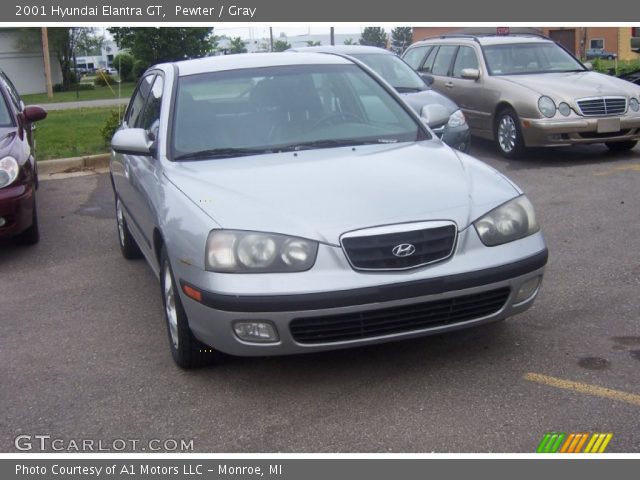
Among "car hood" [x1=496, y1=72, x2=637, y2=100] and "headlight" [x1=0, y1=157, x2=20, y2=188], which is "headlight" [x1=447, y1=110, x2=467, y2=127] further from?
"headlight" [x1=0, y1=157, x2=20, y2=188]

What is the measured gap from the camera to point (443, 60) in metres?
12.7

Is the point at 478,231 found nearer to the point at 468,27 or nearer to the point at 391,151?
the point at 391,151

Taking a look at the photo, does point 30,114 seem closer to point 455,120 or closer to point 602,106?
point 455,120

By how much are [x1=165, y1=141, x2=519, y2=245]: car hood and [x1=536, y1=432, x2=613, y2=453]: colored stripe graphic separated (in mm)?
1055

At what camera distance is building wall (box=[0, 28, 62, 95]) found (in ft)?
141

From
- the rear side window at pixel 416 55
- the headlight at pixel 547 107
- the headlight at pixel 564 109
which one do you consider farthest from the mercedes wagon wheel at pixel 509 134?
the rear side window at pixel 416 55

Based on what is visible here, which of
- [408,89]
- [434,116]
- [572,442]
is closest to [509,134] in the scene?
[408,89]

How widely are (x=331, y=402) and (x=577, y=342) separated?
1.45m

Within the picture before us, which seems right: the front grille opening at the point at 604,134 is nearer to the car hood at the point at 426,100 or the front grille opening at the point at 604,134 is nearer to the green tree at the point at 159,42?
the car hood at the point at 426,100

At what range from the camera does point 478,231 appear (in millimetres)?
4043

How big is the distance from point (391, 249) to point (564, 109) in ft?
22.8

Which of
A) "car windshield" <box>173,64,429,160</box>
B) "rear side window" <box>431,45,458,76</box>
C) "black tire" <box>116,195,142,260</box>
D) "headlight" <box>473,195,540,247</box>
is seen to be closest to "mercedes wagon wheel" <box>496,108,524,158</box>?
"rear side window" <box>431,45,458,76</box>

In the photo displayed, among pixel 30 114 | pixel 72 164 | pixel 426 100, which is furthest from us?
pixel 72 164

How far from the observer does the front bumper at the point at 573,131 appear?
10039 millimetres
